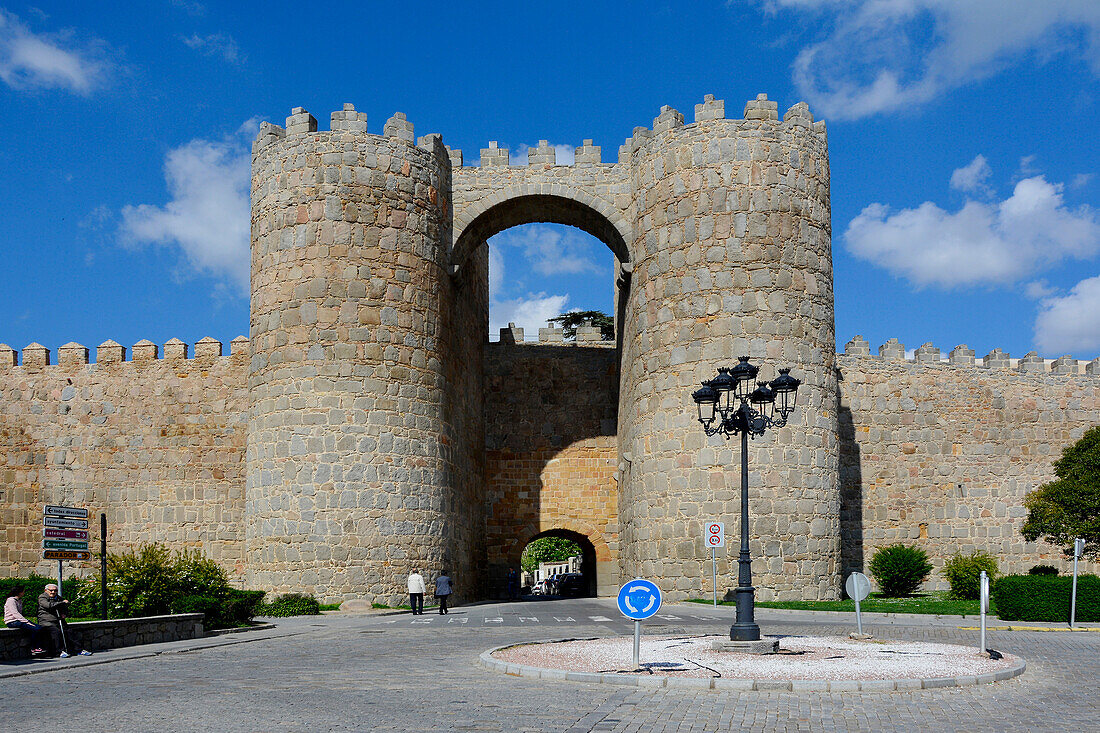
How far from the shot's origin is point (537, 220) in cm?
3119

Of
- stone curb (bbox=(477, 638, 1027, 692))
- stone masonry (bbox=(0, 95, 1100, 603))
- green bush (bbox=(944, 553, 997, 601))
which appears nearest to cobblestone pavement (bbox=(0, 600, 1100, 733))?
stone curb (bbox=(477, 638, 1027, 692))

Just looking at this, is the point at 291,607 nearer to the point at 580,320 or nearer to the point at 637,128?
the point at 637,128

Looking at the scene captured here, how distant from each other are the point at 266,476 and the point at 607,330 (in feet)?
128

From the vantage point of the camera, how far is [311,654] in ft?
45.0

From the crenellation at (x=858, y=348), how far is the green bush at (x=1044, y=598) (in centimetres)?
1325

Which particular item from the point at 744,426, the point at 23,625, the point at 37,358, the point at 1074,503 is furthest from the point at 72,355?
the point at 1074,503

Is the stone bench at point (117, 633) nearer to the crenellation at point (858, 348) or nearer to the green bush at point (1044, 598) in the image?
the green bush at point (1044, 598)

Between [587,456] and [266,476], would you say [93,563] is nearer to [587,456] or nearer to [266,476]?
[266,476]

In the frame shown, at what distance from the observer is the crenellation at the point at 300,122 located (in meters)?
26.2

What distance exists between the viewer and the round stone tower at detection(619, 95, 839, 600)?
24781 mm

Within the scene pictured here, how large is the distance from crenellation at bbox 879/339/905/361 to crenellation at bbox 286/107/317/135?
18825mm

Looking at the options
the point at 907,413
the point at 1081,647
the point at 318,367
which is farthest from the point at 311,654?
the point at 907,413

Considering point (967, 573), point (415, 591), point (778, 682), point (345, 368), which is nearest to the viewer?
point (778, 682)

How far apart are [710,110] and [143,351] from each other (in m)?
18.3
